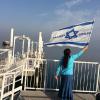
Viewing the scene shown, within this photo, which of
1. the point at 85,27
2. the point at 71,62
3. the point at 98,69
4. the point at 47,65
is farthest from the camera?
the point at 47,65

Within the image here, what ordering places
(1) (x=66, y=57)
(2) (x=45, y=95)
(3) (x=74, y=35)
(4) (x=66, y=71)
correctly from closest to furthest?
1. (1) (x=66, y=57)
2. (4) (x=66, y=71)
3. (3) (x=74, y=35)
4. (2) (x=45, y=95)

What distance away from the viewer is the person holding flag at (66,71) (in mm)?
11180

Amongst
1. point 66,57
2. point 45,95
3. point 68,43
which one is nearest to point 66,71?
point 66,57

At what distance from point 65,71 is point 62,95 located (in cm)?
77

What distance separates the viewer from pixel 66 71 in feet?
37.1

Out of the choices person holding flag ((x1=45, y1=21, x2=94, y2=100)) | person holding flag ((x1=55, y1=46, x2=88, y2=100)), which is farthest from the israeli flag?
person holding flag ((x1=55, y1=46, x2=88, y2=100))

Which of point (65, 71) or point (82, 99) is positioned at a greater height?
point (65, 71)

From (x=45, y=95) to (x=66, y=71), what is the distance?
2368mm

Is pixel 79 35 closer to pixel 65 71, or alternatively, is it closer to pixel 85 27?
pixel 85 27

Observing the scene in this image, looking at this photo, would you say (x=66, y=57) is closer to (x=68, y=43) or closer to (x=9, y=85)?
(x=68, y=43)

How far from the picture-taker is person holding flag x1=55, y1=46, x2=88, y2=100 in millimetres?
11180

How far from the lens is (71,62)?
11227mm

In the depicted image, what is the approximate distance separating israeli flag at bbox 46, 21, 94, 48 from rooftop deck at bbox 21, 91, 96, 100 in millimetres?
1900

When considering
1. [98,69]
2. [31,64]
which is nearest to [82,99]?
[98,69]
